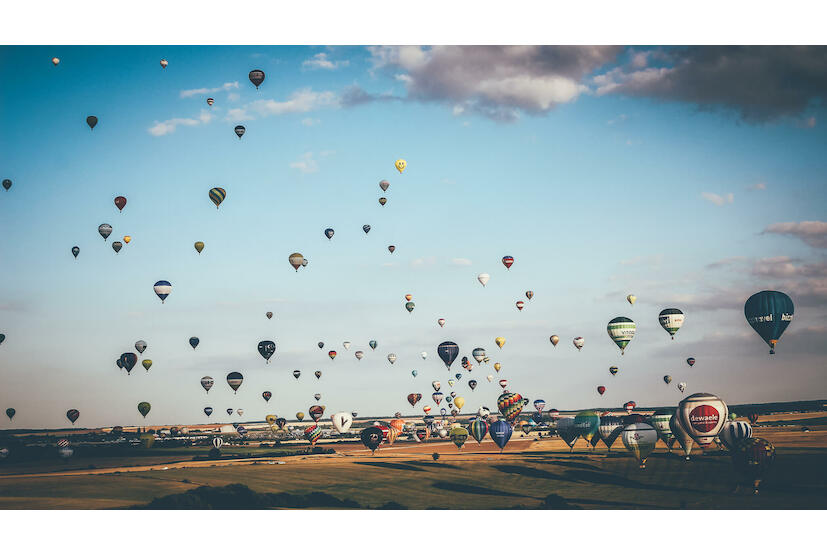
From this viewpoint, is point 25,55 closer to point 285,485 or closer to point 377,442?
point 285,485

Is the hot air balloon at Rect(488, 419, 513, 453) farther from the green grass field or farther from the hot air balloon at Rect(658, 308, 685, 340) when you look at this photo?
the hot air balloon at Rect(658, 308, 685, 340)

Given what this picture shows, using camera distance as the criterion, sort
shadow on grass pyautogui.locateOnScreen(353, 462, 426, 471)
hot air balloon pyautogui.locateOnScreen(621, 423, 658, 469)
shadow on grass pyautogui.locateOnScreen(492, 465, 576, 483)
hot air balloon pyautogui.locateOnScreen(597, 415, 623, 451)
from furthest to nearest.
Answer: hot air balloon pyautogui.locateOnScreen(597, 415, 623, 451)
shadow on grass pyautogui.locateOnScreen(353, 462, 426, 471)
hot air balloon pyautogui.locateOnScreen(621, 423, 658, 469)
shadow on grass pyautogui.locateOnScreen(492, 465, 576, 483)

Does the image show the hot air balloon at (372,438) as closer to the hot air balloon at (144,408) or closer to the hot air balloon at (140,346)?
the hot air balloon at (140,346)

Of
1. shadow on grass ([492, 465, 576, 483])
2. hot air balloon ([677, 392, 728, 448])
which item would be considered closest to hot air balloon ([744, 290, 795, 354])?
hot air balloon ([677, 392, 728, 448])

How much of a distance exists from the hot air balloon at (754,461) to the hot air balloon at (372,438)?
3201cm

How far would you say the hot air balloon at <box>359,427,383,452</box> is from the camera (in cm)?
6272

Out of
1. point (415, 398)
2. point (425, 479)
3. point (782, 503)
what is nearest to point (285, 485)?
point (425, 479)

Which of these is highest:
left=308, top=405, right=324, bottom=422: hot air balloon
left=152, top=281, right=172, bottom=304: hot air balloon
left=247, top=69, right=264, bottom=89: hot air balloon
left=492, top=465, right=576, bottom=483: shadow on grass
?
left=247, top=69, right=264, bottom=89: hot air balloon

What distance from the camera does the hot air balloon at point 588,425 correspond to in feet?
178

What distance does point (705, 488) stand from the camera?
37219 millimetres

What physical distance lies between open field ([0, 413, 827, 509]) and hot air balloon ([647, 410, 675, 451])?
139cm

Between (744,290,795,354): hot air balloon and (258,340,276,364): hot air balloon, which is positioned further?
(258,340,276,364): hot air balloon

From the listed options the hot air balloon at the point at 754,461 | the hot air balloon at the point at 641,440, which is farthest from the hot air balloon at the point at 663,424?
the hot air balloon at the point at 754,461

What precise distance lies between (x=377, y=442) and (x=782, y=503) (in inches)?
1463
